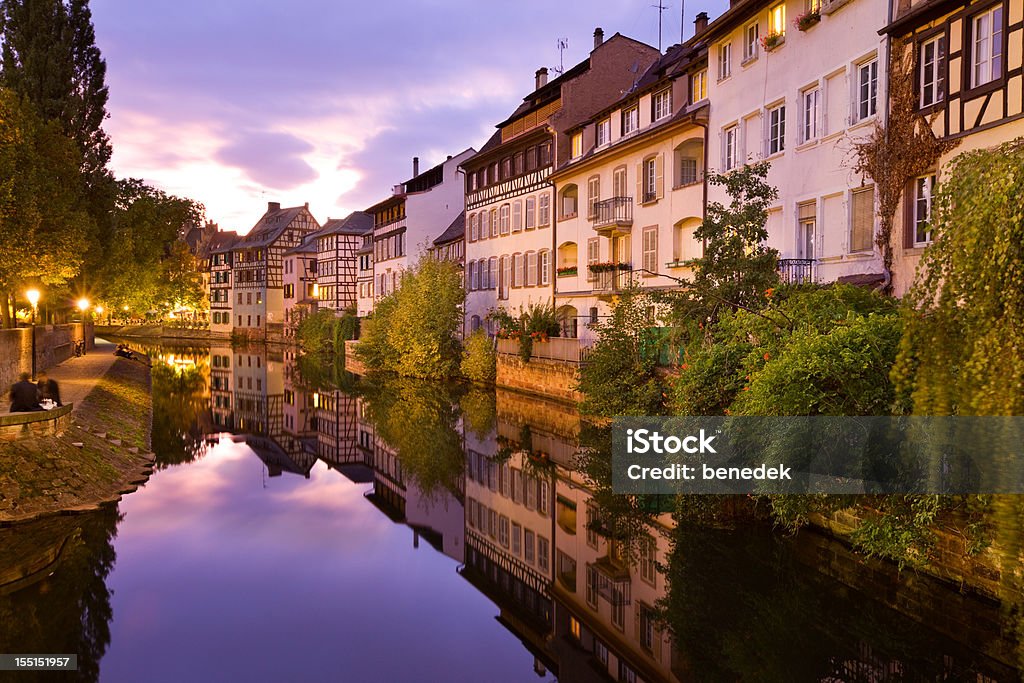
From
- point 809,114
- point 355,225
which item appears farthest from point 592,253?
point 355,225

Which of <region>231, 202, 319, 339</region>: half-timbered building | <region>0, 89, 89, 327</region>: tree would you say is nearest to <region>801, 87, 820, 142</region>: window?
<region>0, 89, 89, 327</region>: tree

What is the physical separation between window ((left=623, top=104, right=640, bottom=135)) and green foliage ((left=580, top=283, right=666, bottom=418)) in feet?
30.1

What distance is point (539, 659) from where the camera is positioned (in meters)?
9.23

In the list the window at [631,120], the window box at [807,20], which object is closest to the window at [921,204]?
the window box at [807,20]

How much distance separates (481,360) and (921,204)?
20595 mm

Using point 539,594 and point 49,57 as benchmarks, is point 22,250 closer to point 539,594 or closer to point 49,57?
point 49,57

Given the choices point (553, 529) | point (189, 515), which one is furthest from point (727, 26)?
point (189, 515)

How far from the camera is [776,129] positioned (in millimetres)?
20594

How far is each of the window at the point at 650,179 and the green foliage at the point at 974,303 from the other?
19244 millimetres

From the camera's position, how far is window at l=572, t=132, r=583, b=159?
32.3 metres

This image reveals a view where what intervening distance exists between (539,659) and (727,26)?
61.3ft

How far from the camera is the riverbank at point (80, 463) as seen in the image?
12891 millimetres

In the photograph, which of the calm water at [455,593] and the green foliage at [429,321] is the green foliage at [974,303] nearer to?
the calm water at [455,593]

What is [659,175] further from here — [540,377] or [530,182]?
[530,182]
